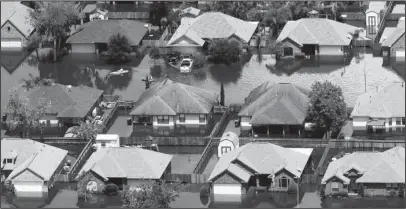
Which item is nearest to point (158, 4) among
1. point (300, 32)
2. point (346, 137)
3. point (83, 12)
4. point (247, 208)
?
point (83, 12)

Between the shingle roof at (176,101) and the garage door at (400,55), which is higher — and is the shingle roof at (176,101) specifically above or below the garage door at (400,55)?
above

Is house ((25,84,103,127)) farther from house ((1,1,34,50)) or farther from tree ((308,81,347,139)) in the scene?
house ((1,1,34,50))

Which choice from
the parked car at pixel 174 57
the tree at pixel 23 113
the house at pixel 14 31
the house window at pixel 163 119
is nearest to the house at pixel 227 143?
the house window at pixel 163 119

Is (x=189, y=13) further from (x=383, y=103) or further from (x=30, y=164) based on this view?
(x=30, y=164)

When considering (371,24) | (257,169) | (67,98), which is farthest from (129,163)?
(371,24)

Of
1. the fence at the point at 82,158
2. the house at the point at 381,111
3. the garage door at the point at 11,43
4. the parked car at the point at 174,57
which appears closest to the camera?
the fence at the point at 82,158

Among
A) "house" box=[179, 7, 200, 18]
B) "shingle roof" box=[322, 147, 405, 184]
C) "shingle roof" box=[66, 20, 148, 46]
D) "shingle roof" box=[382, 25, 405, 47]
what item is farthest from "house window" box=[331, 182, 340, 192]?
"house" box=[179, 7, 200, 18]

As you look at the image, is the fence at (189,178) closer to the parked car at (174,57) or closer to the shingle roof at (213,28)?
the parked car at (174,57)
